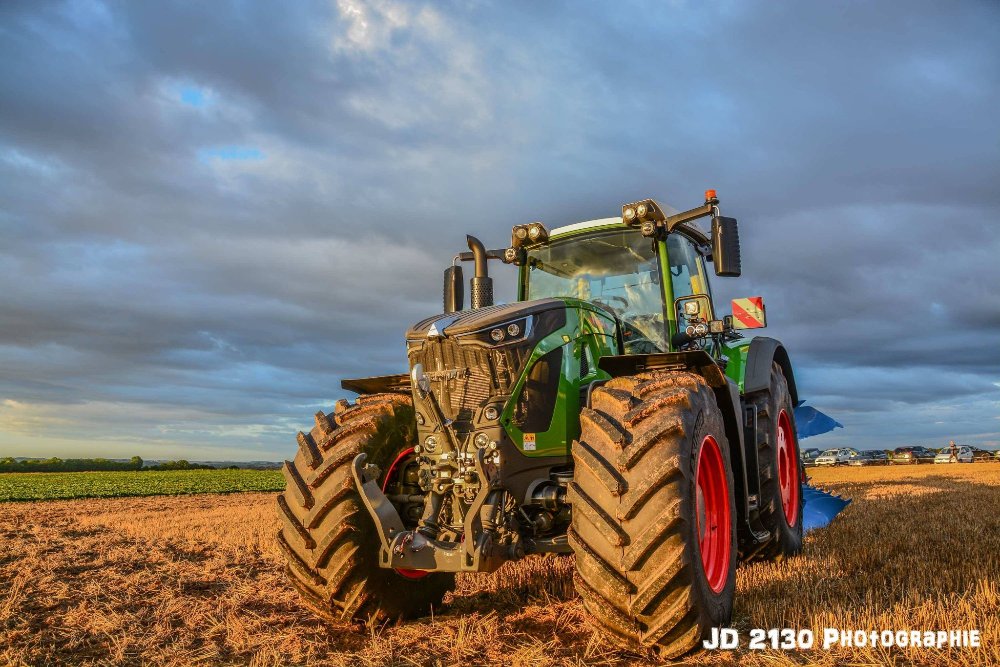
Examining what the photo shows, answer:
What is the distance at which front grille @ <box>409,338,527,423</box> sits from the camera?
16.1 feet

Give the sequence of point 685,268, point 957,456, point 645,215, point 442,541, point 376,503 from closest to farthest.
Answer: point 442,541 < point 376,503 < point 645,215 < point 685,268 < point 957,456

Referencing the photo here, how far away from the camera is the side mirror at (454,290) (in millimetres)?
6977

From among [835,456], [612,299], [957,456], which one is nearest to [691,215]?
[612,299]

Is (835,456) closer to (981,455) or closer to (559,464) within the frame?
(981,455)

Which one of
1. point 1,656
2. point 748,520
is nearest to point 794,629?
point 748,520

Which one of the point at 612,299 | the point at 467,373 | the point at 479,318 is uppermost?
the point at 612,299

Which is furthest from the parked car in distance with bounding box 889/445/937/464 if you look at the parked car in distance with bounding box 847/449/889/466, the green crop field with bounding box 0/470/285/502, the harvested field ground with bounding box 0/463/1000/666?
the harvested field ground with bounding box 0/463/1000/666

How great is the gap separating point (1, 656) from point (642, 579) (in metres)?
3.99

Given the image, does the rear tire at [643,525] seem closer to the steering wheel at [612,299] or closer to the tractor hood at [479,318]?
the tractor hood at [479,318]

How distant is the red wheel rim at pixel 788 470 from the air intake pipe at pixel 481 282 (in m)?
3.16

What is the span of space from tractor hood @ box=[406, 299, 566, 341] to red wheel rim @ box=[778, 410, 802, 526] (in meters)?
3.54

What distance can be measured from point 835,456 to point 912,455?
459 cm

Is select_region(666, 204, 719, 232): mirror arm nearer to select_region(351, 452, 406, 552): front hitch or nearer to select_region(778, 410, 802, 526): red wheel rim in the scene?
select_region(778, 410, 802, 526): red wheel rim

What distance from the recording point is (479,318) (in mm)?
4988
